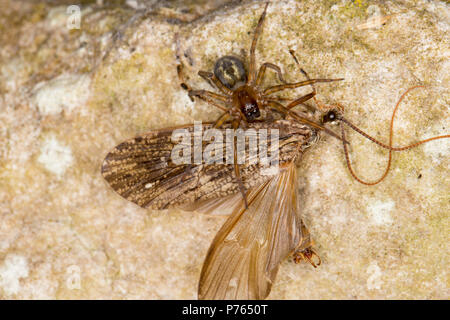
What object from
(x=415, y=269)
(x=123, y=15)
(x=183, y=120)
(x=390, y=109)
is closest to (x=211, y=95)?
(x=183, y=120)

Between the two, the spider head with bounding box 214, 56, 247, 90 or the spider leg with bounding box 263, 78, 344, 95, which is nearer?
the spider leg with bounding box 263, 78, 344, 95

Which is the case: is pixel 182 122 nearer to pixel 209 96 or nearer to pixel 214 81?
pixel 209 96

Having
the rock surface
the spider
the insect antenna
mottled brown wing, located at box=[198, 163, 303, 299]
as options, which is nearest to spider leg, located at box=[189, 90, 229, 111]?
the spider

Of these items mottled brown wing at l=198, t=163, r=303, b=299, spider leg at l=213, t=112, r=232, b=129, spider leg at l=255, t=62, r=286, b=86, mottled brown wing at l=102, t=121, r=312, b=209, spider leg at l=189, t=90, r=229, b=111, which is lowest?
mottled brown wing at l=198, t=163, r=303, b=299

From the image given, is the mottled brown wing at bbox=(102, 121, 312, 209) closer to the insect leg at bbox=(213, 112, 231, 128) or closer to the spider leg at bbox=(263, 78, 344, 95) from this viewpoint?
the insect leg at bbox=(213, 112, 231, 128)

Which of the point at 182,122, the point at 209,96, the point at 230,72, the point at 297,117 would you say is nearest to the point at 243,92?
the point at 230,72

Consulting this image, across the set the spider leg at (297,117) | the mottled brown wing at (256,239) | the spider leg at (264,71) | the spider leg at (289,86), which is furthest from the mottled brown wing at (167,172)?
the spider leg at (264,71)

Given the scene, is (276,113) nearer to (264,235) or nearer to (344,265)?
(264,235)
